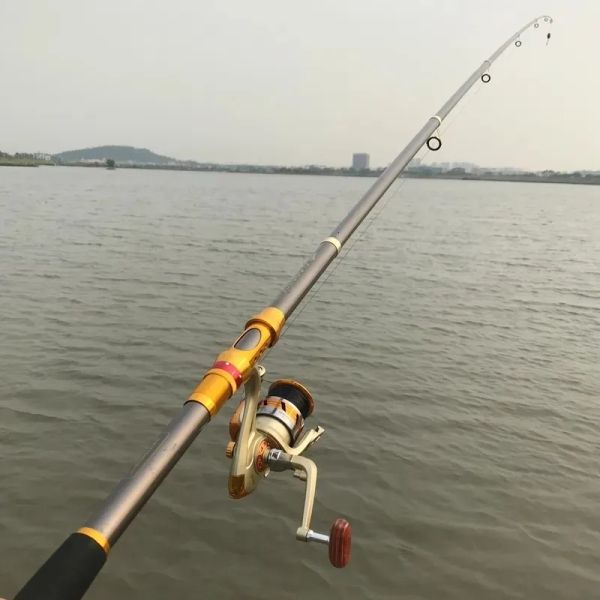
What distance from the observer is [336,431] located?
6.62m

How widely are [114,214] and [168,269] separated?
16.4m

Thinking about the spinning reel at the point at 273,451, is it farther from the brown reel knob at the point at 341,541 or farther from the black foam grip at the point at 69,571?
the black foam grip at the point at 69,571

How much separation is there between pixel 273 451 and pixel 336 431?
402 cm

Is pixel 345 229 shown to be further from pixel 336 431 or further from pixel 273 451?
pixel 336 431

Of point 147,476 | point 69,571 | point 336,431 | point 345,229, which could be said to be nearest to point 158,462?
point 147,476

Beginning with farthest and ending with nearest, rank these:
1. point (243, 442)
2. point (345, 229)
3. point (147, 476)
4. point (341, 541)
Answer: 1. point (345, 229)
2. point (243, 442)
3. point (341, 541)
4. point (147, 476)

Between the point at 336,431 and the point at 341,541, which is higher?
the point at 341,541

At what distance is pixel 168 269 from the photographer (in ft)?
49.9

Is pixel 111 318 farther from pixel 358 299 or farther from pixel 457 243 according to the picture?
pixel 457 243

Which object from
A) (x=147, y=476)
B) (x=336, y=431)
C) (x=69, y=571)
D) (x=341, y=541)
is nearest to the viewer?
(x=69, y=571)

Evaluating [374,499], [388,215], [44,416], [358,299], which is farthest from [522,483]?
[388,215]

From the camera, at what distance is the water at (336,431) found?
14.9 feet

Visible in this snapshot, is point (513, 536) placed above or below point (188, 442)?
below

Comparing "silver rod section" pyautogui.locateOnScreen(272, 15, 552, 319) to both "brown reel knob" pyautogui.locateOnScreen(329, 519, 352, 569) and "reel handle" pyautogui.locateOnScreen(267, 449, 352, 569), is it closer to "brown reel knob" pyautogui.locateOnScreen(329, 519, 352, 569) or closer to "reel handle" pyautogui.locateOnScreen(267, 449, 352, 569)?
"reel handle" pyautogui.locateOnScreen(267, 449, 352, 569)
